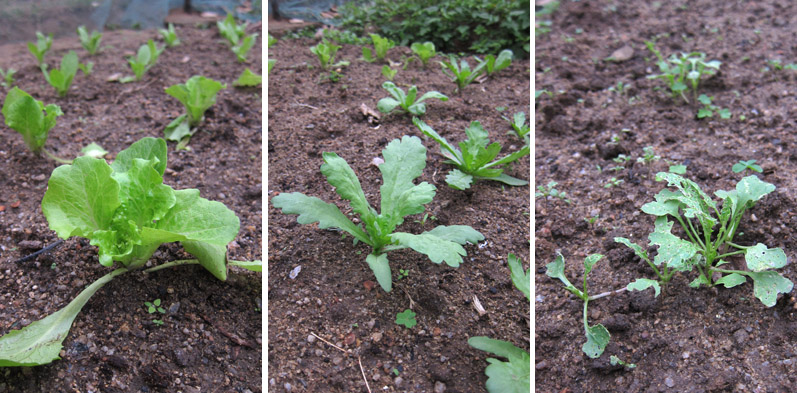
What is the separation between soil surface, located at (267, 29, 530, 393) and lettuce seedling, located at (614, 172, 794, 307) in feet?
1.18

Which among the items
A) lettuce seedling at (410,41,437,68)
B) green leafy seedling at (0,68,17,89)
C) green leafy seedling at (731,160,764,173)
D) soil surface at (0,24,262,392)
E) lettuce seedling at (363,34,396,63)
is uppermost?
lettuce seedling at (363,34,396,63)

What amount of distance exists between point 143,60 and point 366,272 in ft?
6.25

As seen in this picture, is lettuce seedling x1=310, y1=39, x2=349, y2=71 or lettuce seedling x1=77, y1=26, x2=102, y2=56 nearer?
lettuce seedling x1=310, y1=39, x2=349, y2=71

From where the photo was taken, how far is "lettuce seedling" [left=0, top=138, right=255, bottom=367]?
4.73ft

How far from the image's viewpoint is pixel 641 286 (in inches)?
59.2

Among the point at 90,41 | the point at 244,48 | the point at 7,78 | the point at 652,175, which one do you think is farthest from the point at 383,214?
the point at 90,41

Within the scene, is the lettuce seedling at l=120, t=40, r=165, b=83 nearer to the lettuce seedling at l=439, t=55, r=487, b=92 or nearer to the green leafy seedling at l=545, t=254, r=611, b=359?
the lettuce seedling at l=439, t=55, r=487, b=92

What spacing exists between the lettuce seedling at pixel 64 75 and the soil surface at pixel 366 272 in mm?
1220

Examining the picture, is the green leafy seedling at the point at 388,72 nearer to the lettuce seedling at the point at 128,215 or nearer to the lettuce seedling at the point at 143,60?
the lettuce seedling at the point at 128,215

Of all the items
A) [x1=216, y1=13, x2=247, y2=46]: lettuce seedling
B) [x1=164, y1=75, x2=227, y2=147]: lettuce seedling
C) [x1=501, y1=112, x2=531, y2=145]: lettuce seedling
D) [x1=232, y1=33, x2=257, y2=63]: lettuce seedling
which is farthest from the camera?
[x1=216, y1=13, x2=247, y2=46]: lettuce seedling

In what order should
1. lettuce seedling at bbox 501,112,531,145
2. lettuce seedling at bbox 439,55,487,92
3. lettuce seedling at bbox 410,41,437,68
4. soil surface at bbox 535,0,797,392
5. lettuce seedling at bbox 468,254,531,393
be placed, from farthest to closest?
1. lettuce seedling at bbox 439,55,487,92
2. lettuce seedling at bbox 410,41,437,68
3. lettuce seedling at bbox 501,112,531,145
4. soil surface at bbox 535,0,797,392
5. lettuce seedling at bbox 468,254,531,393

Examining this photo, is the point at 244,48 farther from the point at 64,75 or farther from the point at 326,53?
the point at 326,53

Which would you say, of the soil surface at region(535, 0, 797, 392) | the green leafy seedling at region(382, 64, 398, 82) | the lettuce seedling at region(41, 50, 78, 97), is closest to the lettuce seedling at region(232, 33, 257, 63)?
the lettuce seedling at region(41, 50, 78, 97)

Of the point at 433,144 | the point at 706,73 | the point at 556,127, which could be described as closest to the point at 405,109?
the point at 433,144
